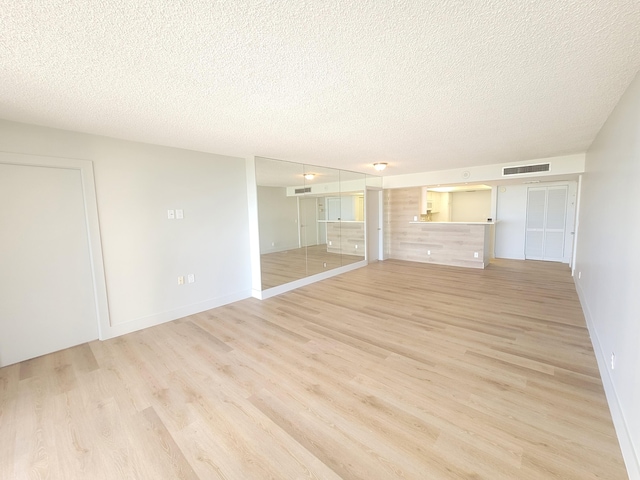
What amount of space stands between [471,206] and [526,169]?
4756 mm

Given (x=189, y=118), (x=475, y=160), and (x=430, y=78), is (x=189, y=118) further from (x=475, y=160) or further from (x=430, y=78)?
(x=475, y=160)

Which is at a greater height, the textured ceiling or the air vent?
the textured ceiling

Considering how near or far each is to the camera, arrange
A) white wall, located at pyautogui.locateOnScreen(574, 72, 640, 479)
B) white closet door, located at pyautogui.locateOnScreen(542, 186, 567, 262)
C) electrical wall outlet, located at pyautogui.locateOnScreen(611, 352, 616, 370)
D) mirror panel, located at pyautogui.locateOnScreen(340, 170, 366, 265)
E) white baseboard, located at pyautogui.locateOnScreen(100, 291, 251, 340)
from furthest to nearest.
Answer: mirror panel, located at pyautogui.locateOnScreen(340, 170, 366, 265), white closet door, located at pyautogui.locateOnScreen(542, 186, 567, 262), white baseboard, located at pyautogui.locateOnScreen(100, 291, 251, 340), electrical wall outlet, located at pyautogui.locateOnScreen(611, 352, 616, 370), white wall, located at pyautogui.locateOnScreen(574, 72, 640, 479)

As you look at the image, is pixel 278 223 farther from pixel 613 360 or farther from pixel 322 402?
pixel 613 360

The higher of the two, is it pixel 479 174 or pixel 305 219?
pixel 479 174

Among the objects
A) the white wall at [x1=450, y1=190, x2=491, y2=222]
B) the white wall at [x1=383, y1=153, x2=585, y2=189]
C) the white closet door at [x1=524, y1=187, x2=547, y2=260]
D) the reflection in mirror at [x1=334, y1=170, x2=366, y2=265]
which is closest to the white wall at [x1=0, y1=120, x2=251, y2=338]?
the reflection in mirror at [x1=334, y1=170, x2=366, y2=265]

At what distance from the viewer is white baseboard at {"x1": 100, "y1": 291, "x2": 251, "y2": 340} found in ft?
10.5

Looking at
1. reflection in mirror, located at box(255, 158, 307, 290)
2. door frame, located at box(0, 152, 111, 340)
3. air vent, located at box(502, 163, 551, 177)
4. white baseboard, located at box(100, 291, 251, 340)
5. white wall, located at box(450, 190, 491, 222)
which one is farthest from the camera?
white wall, located at box(450, 190, 491, 222)

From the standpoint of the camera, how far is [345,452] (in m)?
1.59

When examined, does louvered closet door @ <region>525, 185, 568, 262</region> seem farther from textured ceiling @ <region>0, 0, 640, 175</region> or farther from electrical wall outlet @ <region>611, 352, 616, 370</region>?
electrical wall outlet @ <region>611, 352, 616, 370</region>

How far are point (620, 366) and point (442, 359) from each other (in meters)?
1.17

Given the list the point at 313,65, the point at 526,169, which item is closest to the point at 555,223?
the point at 526,169

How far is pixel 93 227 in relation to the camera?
3.01m

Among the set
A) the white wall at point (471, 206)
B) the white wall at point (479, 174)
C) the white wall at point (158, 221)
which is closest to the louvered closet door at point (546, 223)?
the white wall at point (479, 174)
